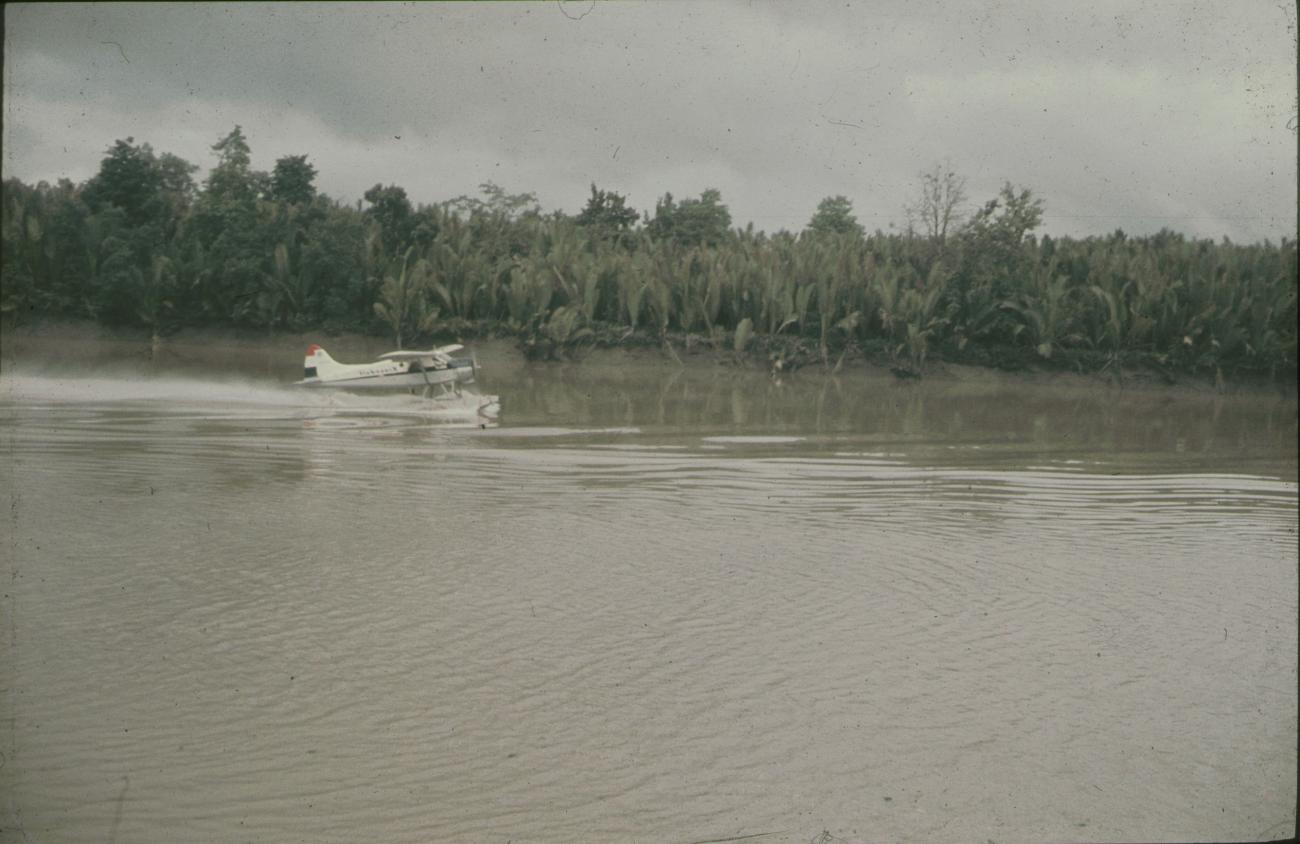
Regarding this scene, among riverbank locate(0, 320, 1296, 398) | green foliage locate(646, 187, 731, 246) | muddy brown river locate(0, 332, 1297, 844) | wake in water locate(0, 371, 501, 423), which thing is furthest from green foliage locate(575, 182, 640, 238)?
muddy brown river locate(0, 332, 1297, 844)

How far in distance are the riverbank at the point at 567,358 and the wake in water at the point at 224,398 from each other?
329 cm

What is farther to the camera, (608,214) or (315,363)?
(608,214)

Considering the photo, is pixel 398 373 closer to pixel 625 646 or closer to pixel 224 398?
pixel 224 398

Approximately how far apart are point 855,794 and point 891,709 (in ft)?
3.16

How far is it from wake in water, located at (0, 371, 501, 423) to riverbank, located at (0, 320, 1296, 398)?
130 inches

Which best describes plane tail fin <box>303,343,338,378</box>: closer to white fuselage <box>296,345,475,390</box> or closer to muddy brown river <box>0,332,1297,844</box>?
white fuselage <box>296,345,475,390</box>

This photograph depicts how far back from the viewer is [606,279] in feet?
107

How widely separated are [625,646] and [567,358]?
25039 millimetres

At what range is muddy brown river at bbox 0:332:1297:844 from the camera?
444cm

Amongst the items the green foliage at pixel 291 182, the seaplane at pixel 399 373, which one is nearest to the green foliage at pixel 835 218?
the green foliage at pixel 291 182

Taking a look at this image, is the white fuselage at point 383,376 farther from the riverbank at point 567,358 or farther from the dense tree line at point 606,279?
the dense tree line at point 606,279

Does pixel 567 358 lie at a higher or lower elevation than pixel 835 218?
lower

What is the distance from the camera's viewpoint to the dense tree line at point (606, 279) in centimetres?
2677

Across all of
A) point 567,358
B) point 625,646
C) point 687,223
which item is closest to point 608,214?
point 687,223
